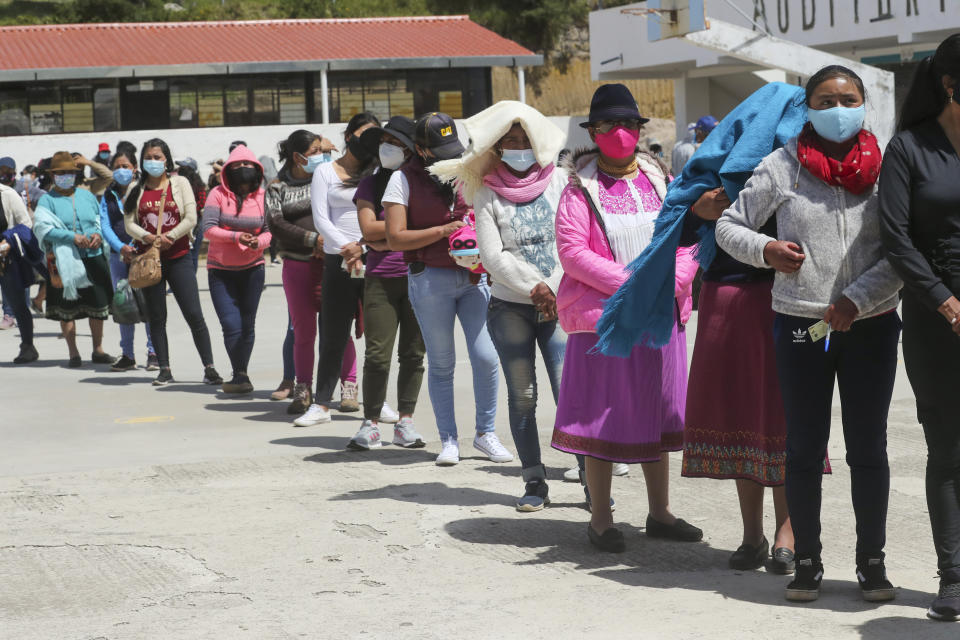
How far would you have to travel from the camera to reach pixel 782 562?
516 cm

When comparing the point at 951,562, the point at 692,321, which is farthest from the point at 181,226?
the point at 951,562

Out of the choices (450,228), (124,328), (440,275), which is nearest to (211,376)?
(124,328)

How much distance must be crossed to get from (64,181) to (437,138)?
6.33 metres


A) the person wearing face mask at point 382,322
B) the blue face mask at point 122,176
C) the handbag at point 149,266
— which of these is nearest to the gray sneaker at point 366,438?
the person wearing face mask at point 382,322

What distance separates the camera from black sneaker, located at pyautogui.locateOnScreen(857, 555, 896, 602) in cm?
468

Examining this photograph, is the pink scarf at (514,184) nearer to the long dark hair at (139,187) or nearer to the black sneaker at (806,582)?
the black sneaker at (806,582)

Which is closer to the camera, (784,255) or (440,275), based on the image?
(784,255)

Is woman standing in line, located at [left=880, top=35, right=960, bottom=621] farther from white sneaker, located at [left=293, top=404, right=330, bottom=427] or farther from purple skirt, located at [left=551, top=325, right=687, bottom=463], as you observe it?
white sneaker, located at [left=293, top=404, right=330, bottom=427]

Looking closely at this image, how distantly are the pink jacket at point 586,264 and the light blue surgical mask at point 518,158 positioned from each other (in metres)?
0.68

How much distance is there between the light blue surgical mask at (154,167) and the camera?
36.5ft

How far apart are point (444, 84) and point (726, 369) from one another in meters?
33.6

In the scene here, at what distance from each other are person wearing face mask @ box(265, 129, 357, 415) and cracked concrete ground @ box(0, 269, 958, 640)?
69 cm

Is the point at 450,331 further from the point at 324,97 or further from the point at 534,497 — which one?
the point at 324,97

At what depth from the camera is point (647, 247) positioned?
530 cm
